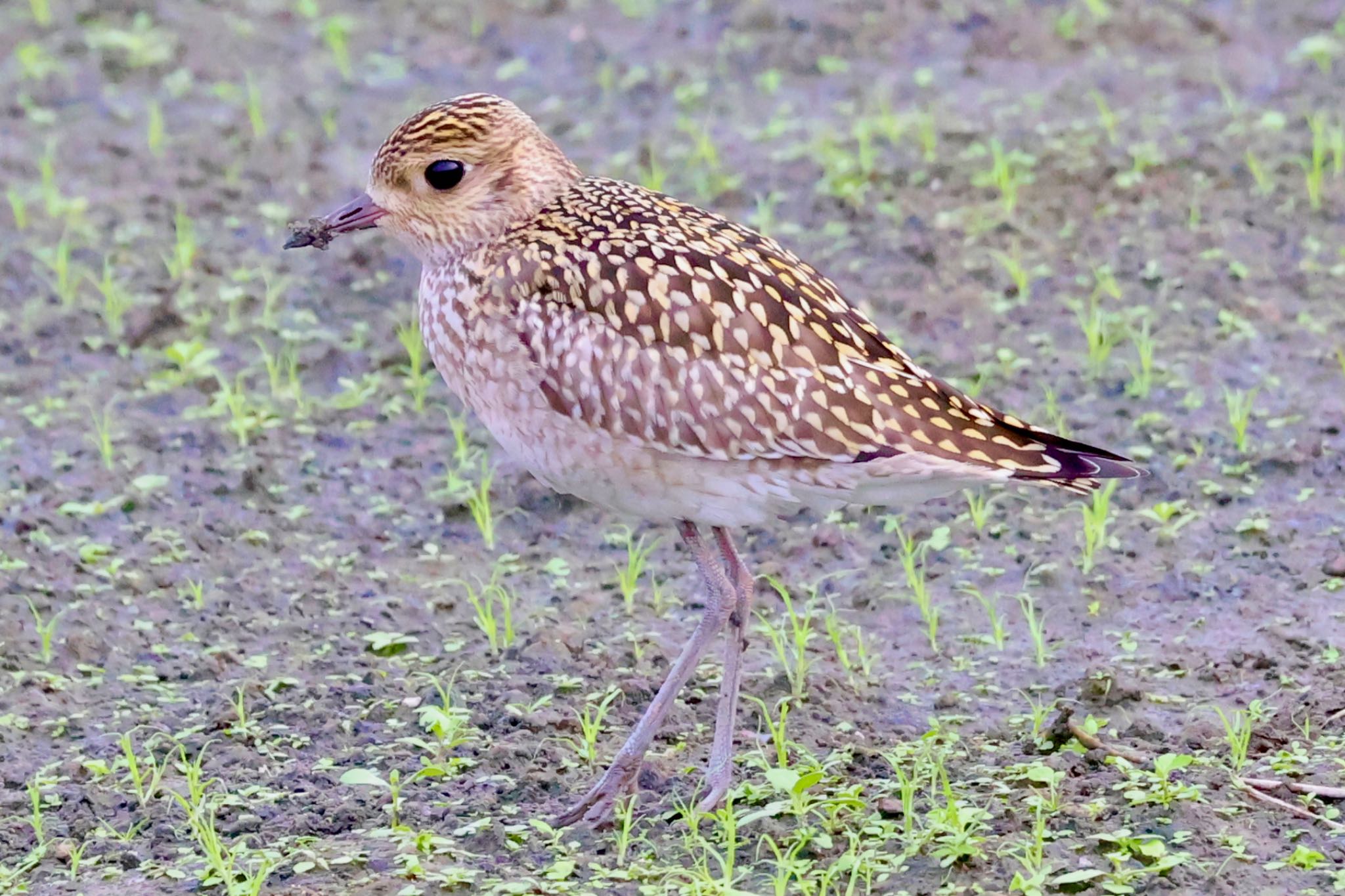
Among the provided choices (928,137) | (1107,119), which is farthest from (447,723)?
(1107,119)

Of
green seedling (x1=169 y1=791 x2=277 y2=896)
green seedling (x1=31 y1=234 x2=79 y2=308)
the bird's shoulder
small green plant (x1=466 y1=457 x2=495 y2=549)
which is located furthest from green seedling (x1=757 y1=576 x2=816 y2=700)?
green seedling (x1=31 y1=234 x2=79 y2=308)

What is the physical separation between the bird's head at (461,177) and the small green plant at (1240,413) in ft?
9.25

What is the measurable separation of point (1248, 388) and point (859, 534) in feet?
5.58

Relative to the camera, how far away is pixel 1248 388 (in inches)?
300

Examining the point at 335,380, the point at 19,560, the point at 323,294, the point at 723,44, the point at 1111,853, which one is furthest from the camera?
the point at 723,44

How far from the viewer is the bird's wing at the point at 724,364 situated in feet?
17.4

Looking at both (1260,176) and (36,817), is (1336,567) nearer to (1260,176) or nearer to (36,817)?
(1260,176)

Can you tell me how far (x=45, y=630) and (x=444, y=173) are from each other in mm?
2052

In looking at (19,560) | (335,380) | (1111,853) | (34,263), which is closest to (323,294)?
(335,380)

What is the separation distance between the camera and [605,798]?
5.44 metres

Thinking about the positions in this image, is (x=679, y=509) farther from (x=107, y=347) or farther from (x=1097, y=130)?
(x=1097, y=130)

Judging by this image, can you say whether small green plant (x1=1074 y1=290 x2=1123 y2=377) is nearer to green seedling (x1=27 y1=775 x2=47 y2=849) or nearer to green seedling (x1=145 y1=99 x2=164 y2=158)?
green seedling (x1=27 y1=775 x2=47 y2=849)

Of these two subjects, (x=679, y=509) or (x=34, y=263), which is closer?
(x=679, y=509)

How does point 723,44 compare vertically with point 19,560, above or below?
above
